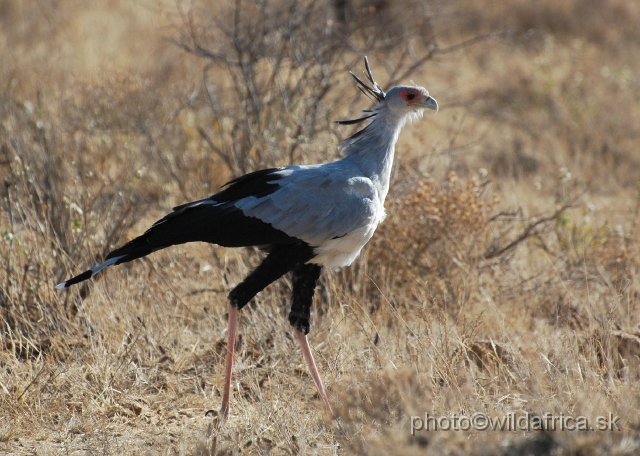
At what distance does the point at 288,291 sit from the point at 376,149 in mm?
1288

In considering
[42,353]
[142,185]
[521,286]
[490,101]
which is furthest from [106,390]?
[490,101]

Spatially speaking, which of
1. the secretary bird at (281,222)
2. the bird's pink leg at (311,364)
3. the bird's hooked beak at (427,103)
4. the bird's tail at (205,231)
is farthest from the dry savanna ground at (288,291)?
the bird's hooked beak at (427,103)

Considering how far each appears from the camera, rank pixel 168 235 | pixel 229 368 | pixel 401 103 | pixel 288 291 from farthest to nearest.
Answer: pixel 288 291 → pixel 401 103 → pixel 229 368 → pixel 168 235

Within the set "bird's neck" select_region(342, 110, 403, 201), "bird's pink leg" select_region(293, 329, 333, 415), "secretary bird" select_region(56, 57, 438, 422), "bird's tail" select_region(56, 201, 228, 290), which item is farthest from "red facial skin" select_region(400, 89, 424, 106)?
"bird's pink leg" select_region(293, 329, 333, 415)

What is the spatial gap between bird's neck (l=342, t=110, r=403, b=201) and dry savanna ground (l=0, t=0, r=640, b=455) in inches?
27.3

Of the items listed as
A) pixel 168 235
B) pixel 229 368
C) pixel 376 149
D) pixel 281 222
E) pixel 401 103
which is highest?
pixel 401 103

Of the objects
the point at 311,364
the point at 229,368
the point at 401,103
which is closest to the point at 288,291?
the point at 311,364

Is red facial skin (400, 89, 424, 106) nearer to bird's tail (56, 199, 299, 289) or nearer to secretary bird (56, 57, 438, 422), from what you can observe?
secretary bird (56, 57, 438, 422)

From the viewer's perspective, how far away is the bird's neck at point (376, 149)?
391cm

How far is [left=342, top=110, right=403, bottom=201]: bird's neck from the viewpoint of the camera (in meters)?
3.91

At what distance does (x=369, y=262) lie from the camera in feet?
16.3

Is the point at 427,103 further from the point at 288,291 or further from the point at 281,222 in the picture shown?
the point at 288,291

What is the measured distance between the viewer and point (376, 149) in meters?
3.96

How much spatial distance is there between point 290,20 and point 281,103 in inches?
25.8
